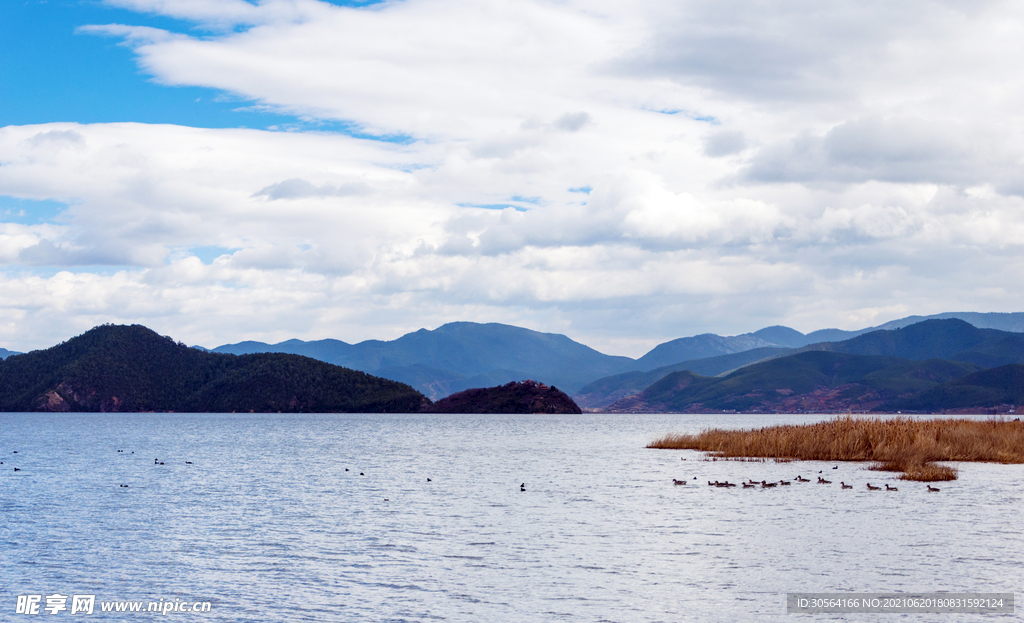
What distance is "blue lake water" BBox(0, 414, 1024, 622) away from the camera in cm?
2567

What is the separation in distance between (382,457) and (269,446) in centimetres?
3316

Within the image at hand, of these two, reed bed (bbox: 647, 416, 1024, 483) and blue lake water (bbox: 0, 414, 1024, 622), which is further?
reed bed (bbox: 647, 416, 1024, 483)

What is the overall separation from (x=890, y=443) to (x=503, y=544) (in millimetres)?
47110

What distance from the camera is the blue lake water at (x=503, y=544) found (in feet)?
84.2

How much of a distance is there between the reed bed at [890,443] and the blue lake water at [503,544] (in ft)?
17.4

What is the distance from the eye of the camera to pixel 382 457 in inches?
3777

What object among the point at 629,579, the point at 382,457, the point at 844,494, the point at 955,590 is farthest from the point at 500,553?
the point at 382,457

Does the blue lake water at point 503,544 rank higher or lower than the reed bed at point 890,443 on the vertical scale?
lower

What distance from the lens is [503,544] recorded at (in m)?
35.2

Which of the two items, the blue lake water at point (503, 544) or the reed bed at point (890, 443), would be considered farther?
the reed bed at point (890, 443)

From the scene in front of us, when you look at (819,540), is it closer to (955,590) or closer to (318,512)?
(955,590)

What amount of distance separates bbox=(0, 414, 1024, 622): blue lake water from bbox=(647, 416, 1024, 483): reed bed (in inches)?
209

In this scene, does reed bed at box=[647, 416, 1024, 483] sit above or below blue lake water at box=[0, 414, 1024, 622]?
above

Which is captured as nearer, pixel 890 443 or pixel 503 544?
pixel 503 544
